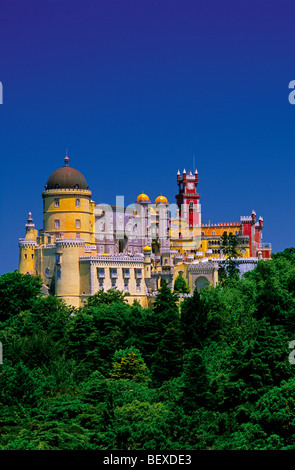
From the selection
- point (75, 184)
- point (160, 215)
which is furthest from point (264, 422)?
point (160, 215)

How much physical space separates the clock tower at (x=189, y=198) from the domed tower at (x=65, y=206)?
38989 millimetres

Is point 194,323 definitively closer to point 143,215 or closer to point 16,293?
point 16,293

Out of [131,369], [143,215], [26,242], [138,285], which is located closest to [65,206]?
[26,242]

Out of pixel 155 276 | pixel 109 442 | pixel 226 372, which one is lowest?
pixel 109 442

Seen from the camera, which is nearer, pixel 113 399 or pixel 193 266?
pixel 113 399

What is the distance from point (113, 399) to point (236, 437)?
9971 mm

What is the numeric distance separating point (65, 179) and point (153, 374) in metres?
39.0

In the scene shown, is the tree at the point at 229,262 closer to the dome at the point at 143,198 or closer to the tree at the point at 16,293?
the dome at the point at 143,198

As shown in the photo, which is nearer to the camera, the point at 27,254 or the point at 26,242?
the point at 27,254

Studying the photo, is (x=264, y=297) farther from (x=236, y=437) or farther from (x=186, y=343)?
(x=236, y=437)

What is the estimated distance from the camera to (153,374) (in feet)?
180

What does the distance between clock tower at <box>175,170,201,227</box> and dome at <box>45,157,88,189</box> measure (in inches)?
1518

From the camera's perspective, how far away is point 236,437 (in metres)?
36.4

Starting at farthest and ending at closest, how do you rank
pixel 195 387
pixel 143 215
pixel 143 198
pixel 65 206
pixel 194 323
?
1. pixel 143 198
2. pixel 143 215
3. pixel 65 206
4. pixel 194 323
5. pixel 195 387
